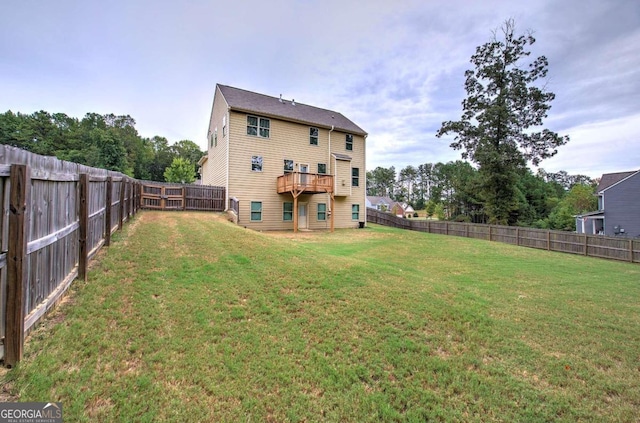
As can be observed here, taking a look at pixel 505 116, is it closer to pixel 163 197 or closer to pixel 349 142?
pixel 349 142

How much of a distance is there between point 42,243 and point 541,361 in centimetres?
633

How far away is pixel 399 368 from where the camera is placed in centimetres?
337

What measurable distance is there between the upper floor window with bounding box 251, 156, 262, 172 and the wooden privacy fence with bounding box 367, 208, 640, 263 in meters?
15.5

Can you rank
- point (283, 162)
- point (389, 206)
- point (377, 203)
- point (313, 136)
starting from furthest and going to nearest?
point (389, 206) → point (377, 203) → point (313, 136) → point (283, 162)

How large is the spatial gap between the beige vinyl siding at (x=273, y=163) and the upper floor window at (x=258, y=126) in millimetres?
223

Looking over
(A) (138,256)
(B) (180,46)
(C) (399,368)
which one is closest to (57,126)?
(B) (180,46)

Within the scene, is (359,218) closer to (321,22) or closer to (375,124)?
(321,22)

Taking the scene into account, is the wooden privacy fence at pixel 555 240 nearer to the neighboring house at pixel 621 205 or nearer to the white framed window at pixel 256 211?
the neighboring house at pixel 621 205

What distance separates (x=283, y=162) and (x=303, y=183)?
279 cm

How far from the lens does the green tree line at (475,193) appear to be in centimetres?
3931

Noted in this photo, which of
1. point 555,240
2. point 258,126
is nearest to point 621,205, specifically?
point 555,240

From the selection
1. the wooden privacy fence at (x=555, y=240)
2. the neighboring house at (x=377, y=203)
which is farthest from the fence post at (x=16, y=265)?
the neighboring house at (x=377, y=203)

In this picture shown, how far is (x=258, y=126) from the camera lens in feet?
56.6

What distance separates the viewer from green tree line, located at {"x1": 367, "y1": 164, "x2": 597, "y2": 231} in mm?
39312
